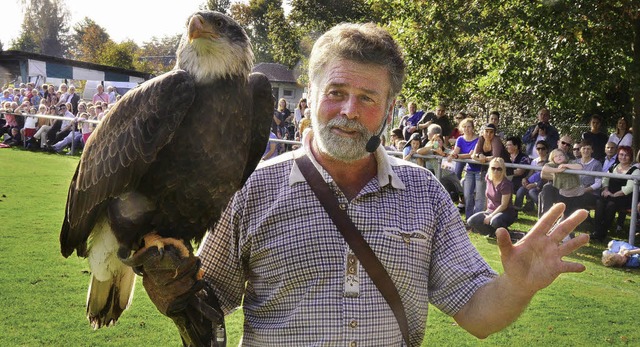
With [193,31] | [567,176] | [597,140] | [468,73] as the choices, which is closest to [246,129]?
[193,31]

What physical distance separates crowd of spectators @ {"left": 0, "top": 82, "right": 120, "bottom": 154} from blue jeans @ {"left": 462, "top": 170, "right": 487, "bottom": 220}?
33.5 ft

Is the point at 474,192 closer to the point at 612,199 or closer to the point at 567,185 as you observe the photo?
the point at 567,185

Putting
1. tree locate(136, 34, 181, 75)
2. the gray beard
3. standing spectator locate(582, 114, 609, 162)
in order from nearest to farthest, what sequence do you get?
1. the gray beard
2. standing spectator locate(582, 114, 609, 162)
3. tree locate(136, 34, 181, 75)

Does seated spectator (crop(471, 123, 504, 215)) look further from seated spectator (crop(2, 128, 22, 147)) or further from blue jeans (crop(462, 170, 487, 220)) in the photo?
seated spectator (crop(2, 128, 22, 147))

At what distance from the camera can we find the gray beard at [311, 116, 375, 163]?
2477 millimetres

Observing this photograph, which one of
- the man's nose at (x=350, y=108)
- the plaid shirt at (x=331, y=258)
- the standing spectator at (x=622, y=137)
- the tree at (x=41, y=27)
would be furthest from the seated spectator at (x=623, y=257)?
the tree at (x=41, y=27)

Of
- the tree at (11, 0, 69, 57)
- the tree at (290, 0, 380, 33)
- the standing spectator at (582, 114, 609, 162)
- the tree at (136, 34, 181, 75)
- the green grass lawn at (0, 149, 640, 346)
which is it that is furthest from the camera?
the tree at (11, 0, 69, 57)

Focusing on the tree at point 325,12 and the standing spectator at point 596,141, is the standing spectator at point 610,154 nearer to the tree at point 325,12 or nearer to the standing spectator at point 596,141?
the standing spectator at point 596,141

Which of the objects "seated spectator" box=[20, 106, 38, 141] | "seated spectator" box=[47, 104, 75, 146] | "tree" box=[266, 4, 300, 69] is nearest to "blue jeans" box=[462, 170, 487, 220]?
"seated spectator" box=[47, 104, 75, 146]

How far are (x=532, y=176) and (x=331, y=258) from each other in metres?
7.98

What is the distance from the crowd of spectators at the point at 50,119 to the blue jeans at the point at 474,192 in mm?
10200

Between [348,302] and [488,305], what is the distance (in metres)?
0.56

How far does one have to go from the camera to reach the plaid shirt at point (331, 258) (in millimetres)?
2344

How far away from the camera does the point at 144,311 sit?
5.17m
